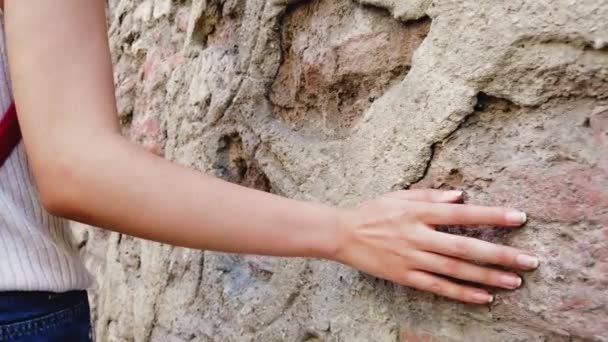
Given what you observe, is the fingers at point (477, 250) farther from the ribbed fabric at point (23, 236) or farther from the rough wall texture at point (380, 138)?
the ribbed fabric at point (23, 236)

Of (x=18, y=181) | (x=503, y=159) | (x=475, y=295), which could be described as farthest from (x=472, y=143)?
(x=18, y=181)

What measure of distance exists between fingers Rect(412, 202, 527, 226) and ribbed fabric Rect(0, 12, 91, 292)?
0.39 m

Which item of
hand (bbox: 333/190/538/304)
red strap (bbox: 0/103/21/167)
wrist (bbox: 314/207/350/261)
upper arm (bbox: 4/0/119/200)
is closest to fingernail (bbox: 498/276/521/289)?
hand (bbox: 333/190/538/304)

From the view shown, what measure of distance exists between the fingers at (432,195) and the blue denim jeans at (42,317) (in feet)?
1.24

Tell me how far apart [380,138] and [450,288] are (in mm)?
207

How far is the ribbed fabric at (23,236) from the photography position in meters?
0.77

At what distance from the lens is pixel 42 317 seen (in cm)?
81

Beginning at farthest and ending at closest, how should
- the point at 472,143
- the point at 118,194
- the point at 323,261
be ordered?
the point at 323,261
the point at 472,143
the point at 118,194

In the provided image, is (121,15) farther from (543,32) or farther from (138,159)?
(543,32)

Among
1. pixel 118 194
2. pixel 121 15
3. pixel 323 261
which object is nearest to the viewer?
pixel 118 194

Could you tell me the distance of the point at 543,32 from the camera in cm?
74

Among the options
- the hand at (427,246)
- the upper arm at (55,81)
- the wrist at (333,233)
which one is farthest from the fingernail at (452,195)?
the upper arm at (55,81)

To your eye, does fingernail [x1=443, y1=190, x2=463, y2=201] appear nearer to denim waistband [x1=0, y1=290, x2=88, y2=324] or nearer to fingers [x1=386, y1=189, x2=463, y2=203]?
fingers [x1=386, y1=189, x2=463, y2=203]

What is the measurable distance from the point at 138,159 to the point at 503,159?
1.20 feet
